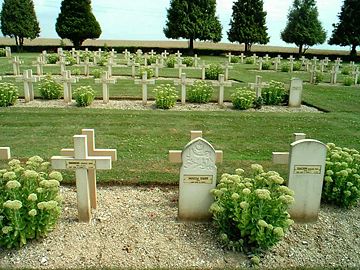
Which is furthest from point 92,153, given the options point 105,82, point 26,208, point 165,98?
point 105,82

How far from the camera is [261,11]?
147 feet

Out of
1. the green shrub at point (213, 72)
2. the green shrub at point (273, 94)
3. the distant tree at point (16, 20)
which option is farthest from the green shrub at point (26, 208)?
the distant tree at point (16, 20)

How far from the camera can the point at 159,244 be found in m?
4.36

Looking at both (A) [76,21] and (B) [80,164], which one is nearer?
(B) [80,164]

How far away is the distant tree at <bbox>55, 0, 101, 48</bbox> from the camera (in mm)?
42062

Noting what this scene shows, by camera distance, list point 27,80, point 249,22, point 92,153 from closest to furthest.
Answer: point 92,153
point 27,80
point 249,22

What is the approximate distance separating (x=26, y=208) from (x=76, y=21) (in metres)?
41.5

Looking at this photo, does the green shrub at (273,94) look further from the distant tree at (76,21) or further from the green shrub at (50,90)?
the distant tree at (76,21)

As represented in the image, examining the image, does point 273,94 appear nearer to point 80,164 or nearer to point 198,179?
point 198,179

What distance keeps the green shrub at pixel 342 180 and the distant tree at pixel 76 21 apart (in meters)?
40.9

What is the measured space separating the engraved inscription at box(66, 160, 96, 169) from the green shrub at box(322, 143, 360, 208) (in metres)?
2.99

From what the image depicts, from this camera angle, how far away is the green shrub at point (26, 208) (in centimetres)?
386

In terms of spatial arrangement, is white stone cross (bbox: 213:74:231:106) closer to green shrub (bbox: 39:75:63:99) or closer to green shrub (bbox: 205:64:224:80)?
green shrub (bbox: 39:75:63:99)

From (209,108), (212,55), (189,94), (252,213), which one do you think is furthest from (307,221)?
(212,55)
